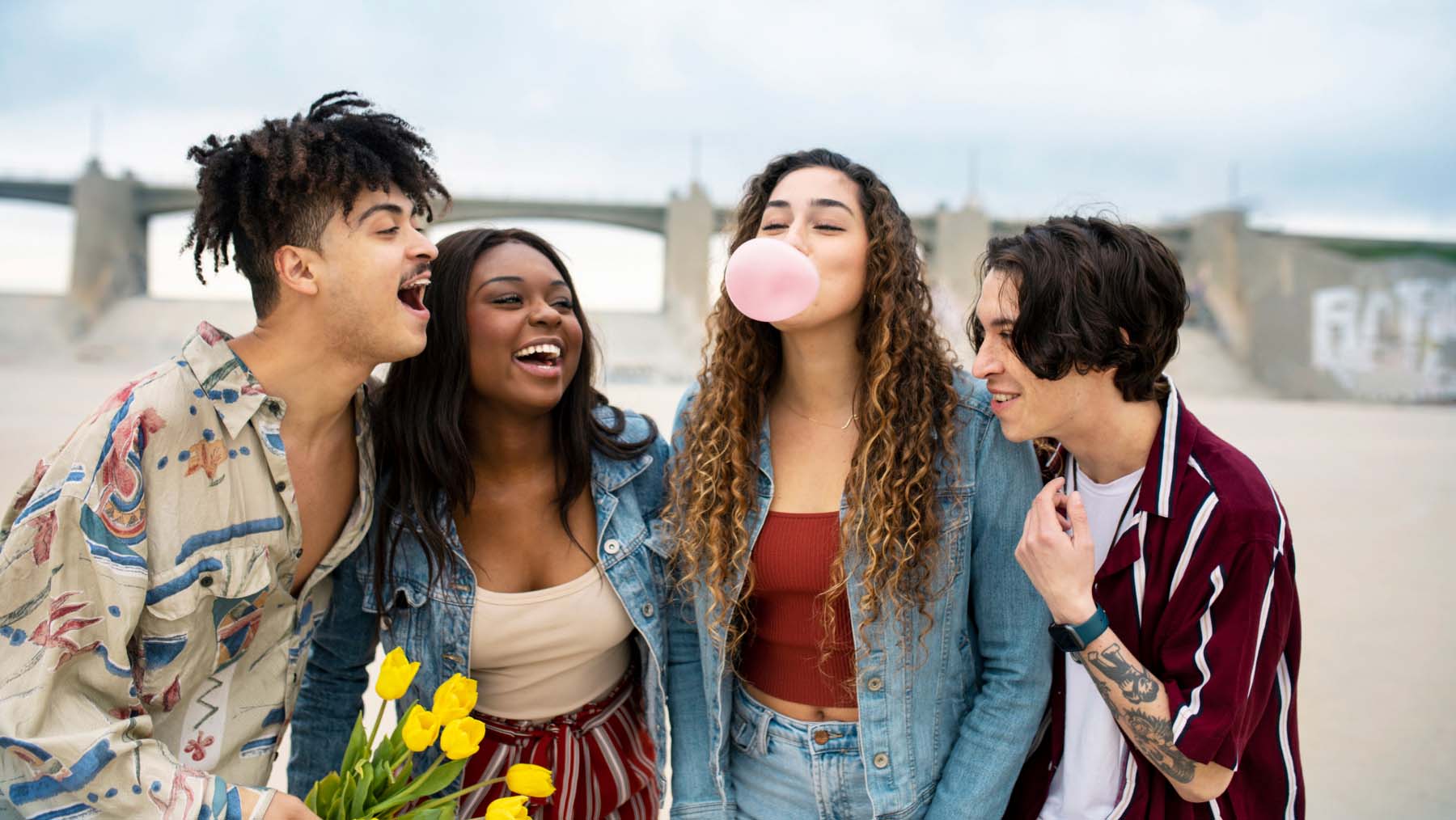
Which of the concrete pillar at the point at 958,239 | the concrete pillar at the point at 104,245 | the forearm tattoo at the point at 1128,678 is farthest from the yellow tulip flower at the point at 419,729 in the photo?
the concrete pillar at the point at 104,245

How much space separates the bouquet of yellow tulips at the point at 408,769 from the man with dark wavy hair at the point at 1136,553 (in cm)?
119

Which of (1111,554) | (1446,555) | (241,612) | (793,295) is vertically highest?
(793,295)

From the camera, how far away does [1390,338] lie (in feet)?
107

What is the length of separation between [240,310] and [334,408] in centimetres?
3721

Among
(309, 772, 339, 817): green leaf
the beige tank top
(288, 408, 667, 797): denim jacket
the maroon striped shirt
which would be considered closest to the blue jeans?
(288, 408, 667, 797): denim jacket

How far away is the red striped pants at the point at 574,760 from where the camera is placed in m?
2.69

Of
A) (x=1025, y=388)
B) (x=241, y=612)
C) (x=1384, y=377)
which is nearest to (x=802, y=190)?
(x=1025, y=388)

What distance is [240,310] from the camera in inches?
1403

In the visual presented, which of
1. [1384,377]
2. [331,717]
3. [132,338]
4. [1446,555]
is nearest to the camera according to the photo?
[331,717]

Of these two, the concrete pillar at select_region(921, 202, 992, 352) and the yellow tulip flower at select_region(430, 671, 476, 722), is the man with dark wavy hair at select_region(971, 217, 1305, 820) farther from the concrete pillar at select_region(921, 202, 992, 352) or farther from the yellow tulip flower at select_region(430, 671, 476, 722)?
the concrete pillar at select_region(921, 202, 992, 352)

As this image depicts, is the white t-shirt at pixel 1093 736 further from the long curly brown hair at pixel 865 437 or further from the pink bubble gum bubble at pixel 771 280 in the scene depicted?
the pink bubble gum bubble at pixel 771 280

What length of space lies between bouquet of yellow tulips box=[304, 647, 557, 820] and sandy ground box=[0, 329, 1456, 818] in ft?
11.8

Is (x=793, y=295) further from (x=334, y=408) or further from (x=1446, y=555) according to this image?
(x=1446, y=555)

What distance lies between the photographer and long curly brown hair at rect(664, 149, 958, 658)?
2447 mm
